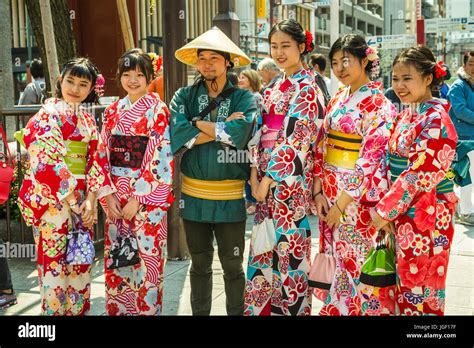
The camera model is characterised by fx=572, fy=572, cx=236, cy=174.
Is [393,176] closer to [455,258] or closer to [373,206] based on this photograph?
[373,206]

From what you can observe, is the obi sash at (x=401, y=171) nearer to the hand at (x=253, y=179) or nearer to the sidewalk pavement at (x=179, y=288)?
the hand at (x=253, y=179)

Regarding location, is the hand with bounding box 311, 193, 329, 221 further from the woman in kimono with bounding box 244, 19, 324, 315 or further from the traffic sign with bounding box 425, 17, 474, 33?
the traffic sign with bounding box 425, 17, 474, 33

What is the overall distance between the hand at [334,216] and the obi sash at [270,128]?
55 cm

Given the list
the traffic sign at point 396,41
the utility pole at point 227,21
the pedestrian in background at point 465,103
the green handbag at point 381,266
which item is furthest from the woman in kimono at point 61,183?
the traffic sign at point 396,41

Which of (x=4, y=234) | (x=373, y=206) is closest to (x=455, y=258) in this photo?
(x=373, y=206)

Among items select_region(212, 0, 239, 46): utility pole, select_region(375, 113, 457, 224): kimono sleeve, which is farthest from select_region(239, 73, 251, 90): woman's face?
select_region(375, 113, 457, 224): kimono sleeve

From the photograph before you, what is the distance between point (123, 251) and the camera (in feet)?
11.8

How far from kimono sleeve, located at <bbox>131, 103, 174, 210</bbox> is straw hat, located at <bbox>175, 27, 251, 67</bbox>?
1.55ft

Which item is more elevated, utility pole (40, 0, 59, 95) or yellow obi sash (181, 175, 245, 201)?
utility pole (40, 0, 59, 95)

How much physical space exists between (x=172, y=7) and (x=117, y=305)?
283cm

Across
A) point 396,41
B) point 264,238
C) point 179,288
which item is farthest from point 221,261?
point 396,41

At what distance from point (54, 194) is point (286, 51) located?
1.69m

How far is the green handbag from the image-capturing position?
3.27 metres

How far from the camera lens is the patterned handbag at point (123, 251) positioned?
11.8 ft
